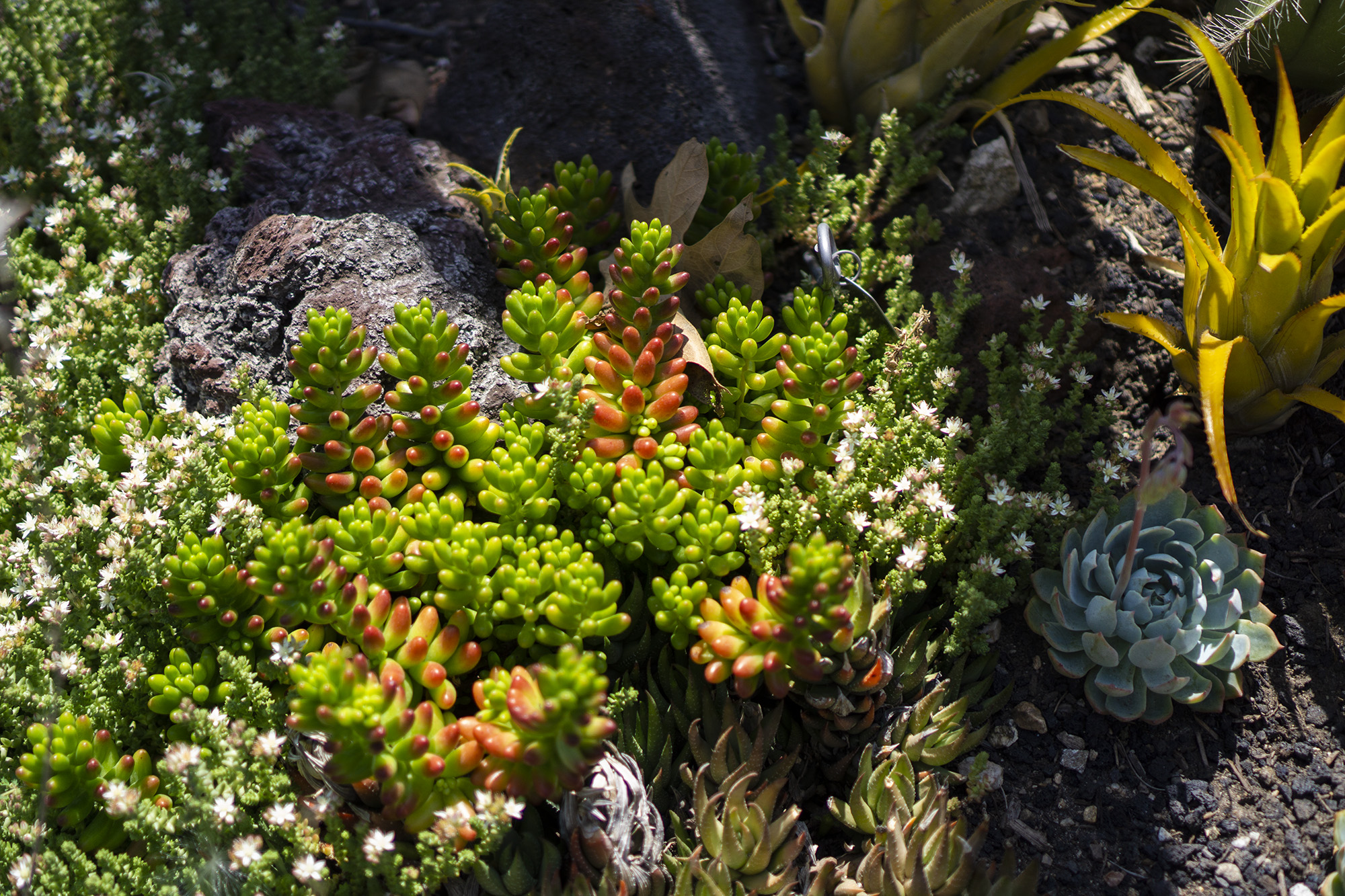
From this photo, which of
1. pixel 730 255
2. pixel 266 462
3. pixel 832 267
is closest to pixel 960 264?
pixel 832 267

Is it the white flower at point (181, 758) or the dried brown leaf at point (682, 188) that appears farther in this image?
the dried brown leaf at point (682, 188)

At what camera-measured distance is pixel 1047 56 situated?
321cm

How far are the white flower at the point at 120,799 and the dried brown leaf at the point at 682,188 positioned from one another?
6.93 ft

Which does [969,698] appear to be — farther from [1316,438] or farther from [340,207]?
[340,207]

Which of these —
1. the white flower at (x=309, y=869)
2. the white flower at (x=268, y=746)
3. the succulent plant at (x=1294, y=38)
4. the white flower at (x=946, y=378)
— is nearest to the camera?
the white flower at (x=309, y=869)

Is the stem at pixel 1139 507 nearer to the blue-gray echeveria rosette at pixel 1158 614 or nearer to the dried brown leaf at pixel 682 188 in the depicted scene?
the blue-gray echeveria rosette at pixel 1158 614

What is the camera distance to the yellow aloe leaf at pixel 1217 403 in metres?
2.15

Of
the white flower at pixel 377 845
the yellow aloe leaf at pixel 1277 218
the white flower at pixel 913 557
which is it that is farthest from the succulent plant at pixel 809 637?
the yellow aloe leaf at pixel 1277 218

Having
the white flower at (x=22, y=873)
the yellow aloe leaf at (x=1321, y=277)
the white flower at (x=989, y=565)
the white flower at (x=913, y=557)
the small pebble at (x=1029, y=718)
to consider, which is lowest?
the small pebble at (x=1029, y=718)

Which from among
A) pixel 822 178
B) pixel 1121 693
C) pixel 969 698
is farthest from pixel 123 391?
pixel 1121 693

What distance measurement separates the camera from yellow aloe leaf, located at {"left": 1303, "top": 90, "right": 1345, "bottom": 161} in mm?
2471

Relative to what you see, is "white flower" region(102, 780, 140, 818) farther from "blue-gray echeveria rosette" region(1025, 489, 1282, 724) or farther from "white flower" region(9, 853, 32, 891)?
"blue-gray echeveria rosette" region(1025, 489, 1282, 724)

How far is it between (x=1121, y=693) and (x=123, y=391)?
320cm

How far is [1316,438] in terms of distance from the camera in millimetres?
2816
